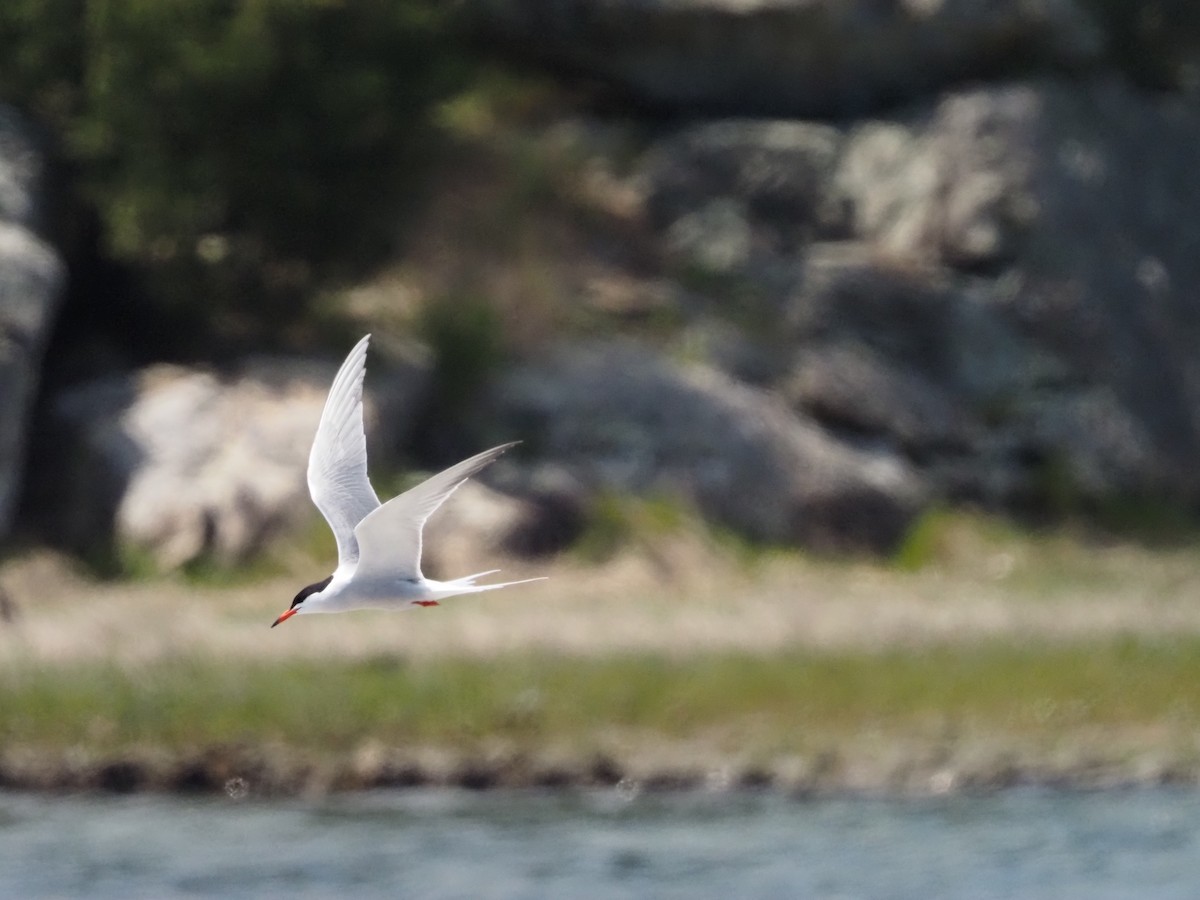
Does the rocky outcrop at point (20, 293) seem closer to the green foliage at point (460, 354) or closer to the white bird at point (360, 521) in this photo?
the green foliage at point (460, 354)

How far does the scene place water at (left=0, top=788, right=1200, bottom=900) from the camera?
15828 millimetres

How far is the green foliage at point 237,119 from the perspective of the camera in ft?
81.3

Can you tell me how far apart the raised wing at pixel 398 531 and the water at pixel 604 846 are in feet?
22.9

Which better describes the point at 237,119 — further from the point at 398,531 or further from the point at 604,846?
the point at 398,531

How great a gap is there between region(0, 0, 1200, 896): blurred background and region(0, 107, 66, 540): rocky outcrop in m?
0.08

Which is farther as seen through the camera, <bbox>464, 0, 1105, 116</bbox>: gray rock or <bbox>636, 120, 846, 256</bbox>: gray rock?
<bbox>636, 120, 846, 256</bbox>: gray rock

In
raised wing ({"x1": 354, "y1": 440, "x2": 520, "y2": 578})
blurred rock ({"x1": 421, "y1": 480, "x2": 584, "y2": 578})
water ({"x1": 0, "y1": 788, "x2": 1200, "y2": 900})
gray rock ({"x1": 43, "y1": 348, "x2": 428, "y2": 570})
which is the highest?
raised wing ({"x1": 354, "y1": 440, "x2": 520, "y2": 578})

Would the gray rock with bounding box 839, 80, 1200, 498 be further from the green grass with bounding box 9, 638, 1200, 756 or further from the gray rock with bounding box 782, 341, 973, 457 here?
the green grass with bounding box 9, 638, 1200, 756

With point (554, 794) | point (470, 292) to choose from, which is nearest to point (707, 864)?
point (554, 794)

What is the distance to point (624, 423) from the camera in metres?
27.3

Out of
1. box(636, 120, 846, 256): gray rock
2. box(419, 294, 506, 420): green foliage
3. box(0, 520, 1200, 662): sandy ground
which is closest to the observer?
box(0, 520, 1200, 662): sandy ground

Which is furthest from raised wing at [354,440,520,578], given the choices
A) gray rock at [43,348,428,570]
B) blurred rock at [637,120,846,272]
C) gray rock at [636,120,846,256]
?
gray rock at [636,120,846,256]

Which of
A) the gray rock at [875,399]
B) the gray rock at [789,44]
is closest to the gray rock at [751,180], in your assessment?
the gray rock at [789,44]

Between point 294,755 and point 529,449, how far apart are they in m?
9.56
